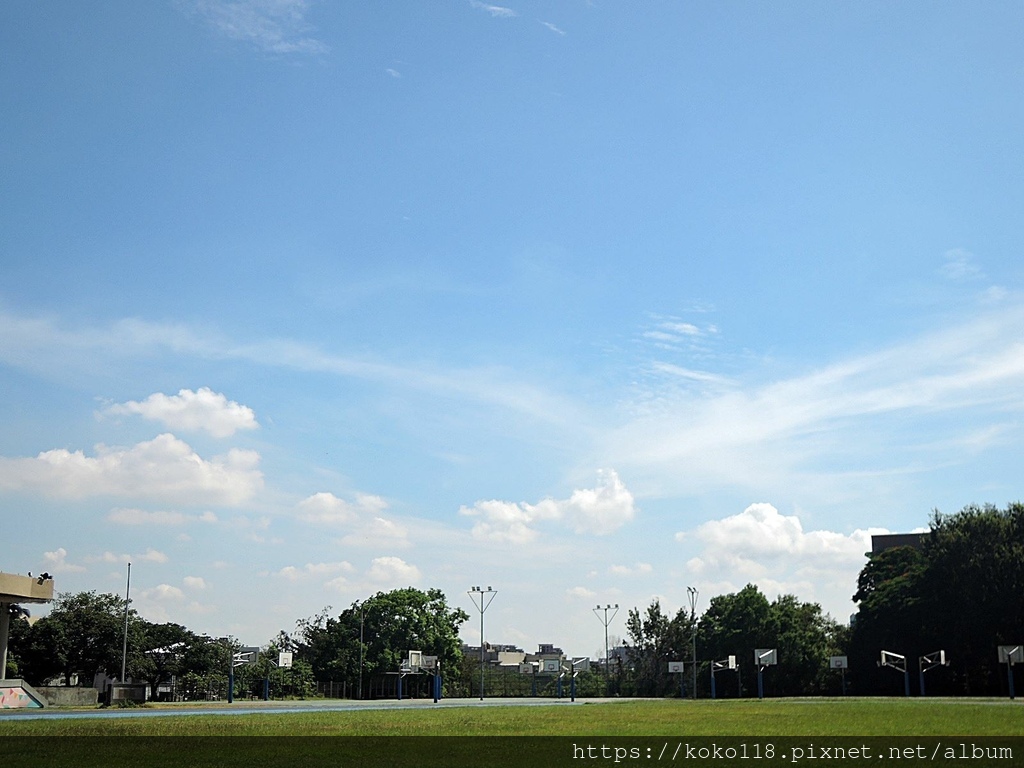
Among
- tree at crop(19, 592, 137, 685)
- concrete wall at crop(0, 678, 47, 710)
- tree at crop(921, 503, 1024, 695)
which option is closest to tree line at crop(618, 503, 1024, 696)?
tree at crop(921, 503, 1024, 695)

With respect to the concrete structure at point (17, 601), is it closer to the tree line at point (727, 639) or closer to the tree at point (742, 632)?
the tree line at point (727, 639)

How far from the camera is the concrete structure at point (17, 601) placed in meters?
51.4

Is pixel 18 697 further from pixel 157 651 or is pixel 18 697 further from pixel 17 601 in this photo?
pixel 157 651

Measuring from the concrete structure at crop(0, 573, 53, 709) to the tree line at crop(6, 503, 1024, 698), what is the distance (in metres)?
19.4

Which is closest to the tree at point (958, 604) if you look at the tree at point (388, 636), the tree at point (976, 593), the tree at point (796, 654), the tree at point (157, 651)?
the tree at point (976, 593)

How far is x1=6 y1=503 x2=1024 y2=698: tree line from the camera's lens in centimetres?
7381

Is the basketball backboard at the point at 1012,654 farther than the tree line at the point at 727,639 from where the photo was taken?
No

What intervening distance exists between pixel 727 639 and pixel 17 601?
6228 cm

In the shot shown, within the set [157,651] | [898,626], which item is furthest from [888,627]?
[157,651]

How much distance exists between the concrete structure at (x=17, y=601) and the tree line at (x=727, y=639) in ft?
63.6

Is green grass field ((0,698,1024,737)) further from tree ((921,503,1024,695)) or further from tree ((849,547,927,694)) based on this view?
tree ((849,547,927,694))
